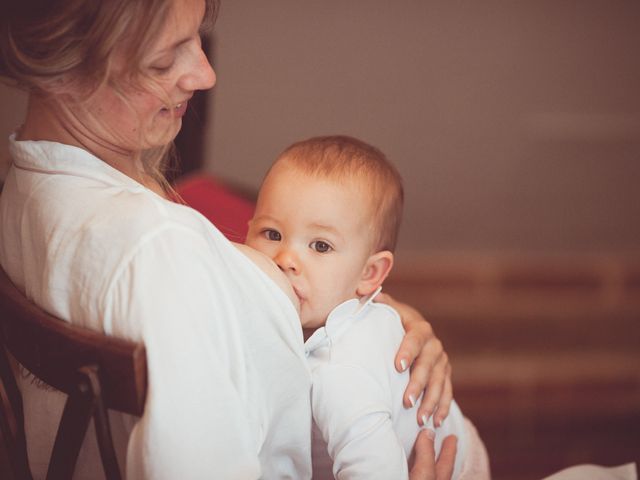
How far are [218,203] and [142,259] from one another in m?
1.51

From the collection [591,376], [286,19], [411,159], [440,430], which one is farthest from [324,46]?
[440,430]

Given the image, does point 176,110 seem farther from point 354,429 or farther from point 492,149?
point 492,149

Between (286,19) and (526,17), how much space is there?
1.07 metres

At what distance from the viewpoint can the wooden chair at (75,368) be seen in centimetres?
82

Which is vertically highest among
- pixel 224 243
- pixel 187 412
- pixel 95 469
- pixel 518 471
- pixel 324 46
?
pixel 324 46

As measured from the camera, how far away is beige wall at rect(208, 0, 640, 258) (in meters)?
3.32

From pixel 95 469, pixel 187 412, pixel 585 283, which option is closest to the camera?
pixel 187 412

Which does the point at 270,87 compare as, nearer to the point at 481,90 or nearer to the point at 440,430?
the point at 481,90

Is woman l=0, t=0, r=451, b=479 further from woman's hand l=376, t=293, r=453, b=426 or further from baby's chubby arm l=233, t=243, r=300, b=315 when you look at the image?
woman's hand l=376, t=293, r=453, b=426

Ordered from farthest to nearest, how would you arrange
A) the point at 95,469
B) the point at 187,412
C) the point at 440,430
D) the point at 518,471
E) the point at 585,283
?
1. the point at 585,283
2. the point at 518,471
3. the point at 440,430
4. the point at 95,469
5. the point at 187,412

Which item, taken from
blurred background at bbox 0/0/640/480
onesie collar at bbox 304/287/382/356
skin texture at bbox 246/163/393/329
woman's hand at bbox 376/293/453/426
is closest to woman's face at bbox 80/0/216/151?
skin texture at bbox 246/163/393/329

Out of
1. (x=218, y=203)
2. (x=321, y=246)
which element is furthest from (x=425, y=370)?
(x=218, y=203)

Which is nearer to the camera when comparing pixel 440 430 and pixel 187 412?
pixel 187 412

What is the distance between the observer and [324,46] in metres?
3.33
